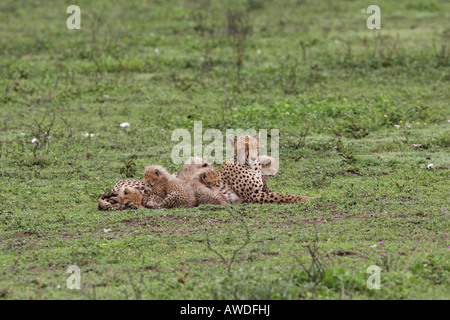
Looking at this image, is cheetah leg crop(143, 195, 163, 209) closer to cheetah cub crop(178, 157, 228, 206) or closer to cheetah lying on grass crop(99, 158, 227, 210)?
cheetah lying on grass crop(99, 158, 227, 210)

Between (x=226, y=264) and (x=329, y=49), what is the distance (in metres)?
11.1

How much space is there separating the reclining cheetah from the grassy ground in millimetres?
268

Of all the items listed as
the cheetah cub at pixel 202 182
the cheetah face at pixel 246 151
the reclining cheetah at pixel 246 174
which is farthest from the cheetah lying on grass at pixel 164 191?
the cheetah face at pixel 246 151

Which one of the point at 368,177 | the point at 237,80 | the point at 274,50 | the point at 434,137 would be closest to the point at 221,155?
the point at 368,177

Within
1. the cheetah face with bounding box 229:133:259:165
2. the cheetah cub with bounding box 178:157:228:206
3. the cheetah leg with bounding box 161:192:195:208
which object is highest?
the cheetah face with bounding box 229:133:259:165

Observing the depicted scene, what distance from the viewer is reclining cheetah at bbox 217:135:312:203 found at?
8.26 m

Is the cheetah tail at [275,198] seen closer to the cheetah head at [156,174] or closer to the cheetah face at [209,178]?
the cheetah face at [209,178]

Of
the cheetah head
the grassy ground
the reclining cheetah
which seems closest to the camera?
the grassy ground

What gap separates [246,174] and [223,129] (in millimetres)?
3298

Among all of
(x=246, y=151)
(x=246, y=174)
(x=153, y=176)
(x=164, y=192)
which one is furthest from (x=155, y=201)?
(x=246, y=151)

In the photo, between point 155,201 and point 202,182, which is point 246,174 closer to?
point 202,182

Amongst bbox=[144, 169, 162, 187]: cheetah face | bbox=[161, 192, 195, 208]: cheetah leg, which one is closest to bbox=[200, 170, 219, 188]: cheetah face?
bbox=[161, 192, 195, 208]: cheetah leg

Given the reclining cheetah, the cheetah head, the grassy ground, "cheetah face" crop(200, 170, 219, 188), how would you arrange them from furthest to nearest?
1. the reclining cheetah
2. "cheetah face" crop(200, 170, 219, 188)
3. the cheetah head
4. the grassy ground

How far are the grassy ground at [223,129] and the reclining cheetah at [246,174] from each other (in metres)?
0.27
